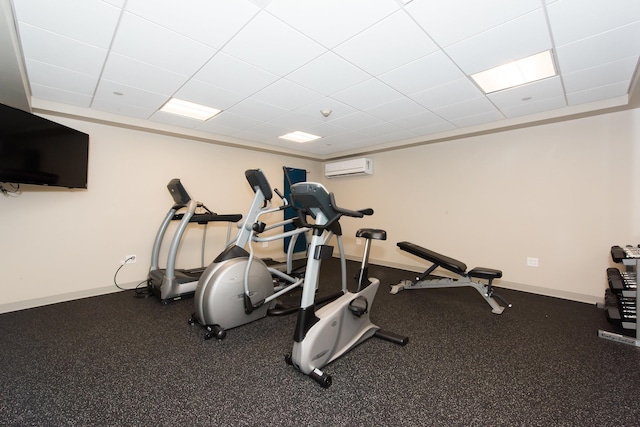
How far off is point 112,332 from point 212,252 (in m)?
2.19

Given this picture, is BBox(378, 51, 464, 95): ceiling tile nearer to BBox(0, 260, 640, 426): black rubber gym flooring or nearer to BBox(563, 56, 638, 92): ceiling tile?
BBox(563, 56, 638, 92): ceiling tile

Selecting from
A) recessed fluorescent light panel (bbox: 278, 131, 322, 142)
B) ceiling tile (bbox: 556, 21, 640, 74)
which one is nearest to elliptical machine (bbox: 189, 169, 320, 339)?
recessed fluorescent light panel (bbox: 278, 131, 322, 142)

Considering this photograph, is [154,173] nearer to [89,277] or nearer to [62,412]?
[89,277]

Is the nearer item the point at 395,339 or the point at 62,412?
the point at 62,412

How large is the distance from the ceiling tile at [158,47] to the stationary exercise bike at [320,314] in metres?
1.36

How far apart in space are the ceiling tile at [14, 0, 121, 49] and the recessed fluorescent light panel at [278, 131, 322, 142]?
109 inches

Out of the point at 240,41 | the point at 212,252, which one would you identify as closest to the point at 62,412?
the point at 240,41

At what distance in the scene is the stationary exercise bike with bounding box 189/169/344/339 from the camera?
8.13 ft

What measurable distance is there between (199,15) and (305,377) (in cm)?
259

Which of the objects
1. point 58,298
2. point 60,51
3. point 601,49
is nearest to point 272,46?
point 60,51

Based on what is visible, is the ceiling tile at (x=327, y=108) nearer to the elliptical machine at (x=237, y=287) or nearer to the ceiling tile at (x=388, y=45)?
the ceiling tile at (x=388, y=45)

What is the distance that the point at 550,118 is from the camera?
3.37 metres

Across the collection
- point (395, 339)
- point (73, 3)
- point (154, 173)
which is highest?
point (73, 3)

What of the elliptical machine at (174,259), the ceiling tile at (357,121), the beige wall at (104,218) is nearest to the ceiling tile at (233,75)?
the ceiling tile at (357,121)
